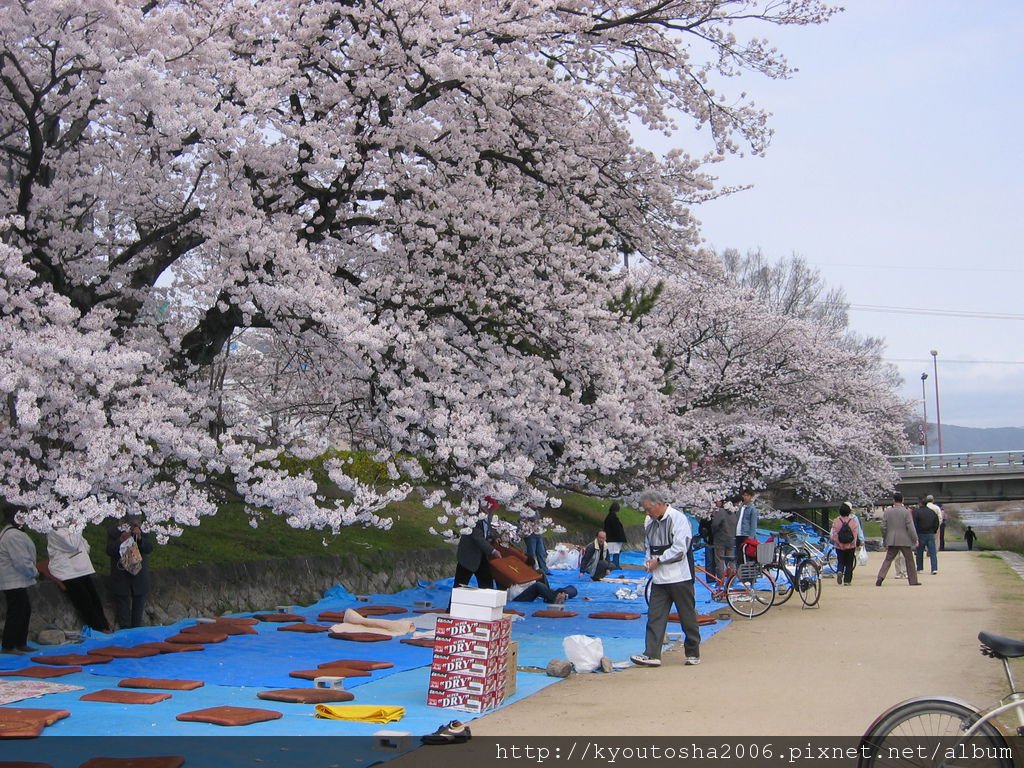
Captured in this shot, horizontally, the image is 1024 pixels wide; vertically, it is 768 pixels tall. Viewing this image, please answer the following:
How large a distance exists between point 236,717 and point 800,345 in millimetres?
29101

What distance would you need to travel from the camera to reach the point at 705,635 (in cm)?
1294

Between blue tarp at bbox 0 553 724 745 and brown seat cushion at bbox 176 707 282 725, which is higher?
brown seat cushion at bbox 176 707 282 725

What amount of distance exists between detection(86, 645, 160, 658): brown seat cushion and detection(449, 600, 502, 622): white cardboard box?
3869mm

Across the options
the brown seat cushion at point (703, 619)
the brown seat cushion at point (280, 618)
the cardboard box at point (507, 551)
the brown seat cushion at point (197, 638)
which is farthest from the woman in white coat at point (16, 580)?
the brown seat cushion at point (703, 619)

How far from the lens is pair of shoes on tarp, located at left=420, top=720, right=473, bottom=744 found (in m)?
6.85

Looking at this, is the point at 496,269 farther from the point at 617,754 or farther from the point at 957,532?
the point at 957,532

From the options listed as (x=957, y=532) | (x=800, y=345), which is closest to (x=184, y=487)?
(x=800, y=345)

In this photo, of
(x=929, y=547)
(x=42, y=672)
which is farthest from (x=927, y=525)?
(x=42, y=672)

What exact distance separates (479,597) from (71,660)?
445cm

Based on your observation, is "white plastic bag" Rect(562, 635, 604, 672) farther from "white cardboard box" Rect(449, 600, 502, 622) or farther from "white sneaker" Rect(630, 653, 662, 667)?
"white cardboard box" Rect(449, 600, 502, 622)

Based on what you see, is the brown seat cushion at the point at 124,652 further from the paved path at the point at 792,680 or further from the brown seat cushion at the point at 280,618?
the paved path at the point at 792,680

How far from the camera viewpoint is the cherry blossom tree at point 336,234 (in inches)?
386

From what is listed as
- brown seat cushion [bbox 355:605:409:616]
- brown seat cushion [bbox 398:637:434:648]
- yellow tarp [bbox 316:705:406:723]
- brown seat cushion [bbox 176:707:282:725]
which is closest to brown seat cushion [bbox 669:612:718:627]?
brown seat cushion [bbox 355:605:409:616]

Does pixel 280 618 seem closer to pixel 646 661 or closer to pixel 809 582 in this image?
pixel 646 661
